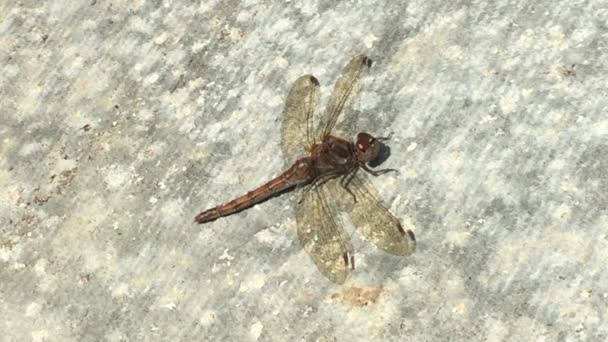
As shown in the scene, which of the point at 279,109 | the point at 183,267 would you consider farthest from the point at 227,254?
the point at 279,109

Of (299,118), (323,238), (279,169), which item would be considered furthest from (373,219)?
(299,118)

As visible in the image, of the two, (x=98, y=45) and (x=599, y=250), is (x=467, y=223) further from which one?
(x=98, y=45)

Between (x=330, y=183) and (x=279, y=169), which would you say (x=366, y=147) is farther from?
(x=279, y=169)

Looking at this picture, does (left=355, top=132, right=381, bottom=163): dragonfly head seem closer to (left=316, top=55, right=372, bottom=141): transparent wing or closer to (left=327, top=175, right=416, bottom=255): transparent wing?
(left=327, top=175, right=416, bottom=255): transparent wing

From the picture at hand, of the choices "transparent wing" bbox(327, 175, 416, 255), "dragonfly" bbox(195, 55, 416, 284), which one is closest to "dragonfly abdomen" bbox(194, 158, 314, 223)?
"dragonfly" bbox(195, 55, 416, 284)

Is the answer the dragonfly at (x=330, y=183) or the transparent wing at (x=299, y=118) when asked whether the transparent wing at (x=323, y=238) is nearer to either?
the dragonfly at (x=330, y=183)

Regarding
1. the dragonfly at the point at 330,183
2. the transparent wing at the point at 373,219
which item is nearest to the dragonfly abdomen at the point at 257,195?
the dragonfly at the point at 330,183
